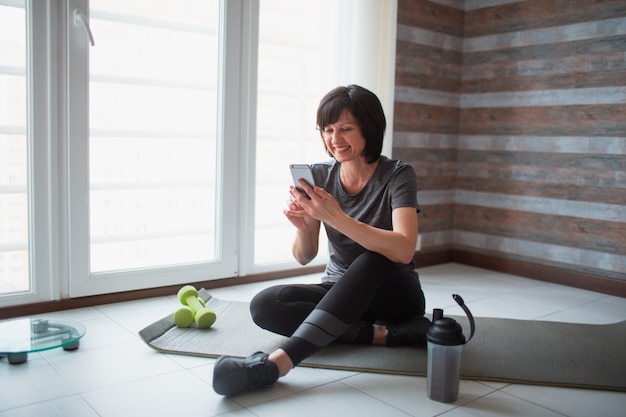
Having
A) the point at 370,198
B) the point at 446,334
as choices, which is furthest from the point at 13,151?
the point at 446,334

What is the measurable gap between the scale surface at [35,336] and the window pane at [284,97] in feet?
4.26

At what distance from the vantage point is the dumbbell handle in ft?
8.38

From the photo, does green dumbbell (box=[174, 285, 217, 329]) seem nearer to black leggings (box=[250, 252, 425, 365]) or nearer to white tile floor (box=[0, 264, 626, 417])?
white tile floor (box=[0, 264, 626, 417])

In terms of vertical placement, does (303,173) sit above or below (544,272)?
above

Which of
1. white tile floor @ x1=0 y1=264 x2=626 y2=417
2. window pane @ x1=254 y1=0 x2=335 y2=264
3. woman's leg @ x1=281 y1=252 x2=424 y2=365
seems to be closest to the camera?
white tile floor @ x1=0 y1=264 x2=626 y2=417

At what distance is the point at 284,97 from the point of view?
3422mm

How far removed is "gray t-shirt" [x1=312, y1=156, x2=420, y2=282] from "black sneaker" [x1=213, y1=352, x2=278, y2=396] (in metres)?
0.52

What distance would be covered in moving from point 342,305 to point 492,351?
0.73m

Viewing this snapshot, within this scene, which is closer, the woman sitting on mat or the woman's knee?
the woman sitting on mat

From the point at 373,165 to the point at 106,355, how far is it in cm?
116

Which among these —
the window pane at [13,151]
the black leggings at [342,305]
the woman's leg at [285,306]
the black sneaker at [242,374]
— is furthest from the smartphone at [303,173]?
the window pane at [13,151]

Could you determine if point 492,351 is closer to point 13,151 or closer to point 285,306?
point 285,306

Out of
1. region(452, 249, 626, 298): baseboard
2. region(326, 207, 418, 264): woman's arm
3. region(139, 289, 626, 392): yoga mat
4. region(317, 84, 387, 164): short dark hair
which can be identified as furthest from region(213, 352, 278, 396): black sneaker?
region(452, 249, 626, 298): baseboard

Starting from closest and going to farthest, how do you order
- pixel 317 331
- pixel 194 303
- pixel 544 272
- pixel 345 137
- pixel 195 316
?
1. pixel 317 331
2. pixel 345 137
3. pixel 195 316
4. pixel 194 303
5. pixel 544 272
